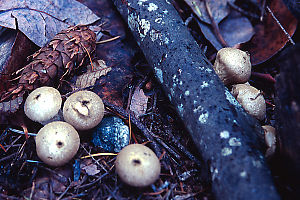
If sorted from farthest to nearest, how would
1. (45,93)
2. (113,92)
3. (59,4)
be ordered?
(59,4)
(113,92)
(45,93)

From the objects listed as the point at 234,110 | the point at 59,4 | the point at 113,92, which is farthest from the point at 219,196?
the point at 59,4

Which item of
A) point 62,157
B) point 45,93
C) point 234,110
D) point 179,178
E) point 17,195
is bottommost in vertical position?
point 17,195

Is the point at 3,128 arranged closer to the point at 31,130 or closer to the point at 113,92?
the point at 31,130

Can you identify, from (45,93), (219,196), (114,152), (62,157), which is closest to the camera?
(219,196)

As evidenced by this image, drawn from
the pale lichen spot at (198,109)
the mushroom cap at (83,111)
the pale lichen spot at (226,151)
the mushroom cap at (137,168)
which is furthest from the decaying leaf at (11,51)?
the pale lichen spot at (226,151)

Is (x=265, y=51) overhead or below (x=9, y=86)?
overhead

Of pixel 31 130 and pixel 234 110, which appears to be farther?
pixel 31 130
